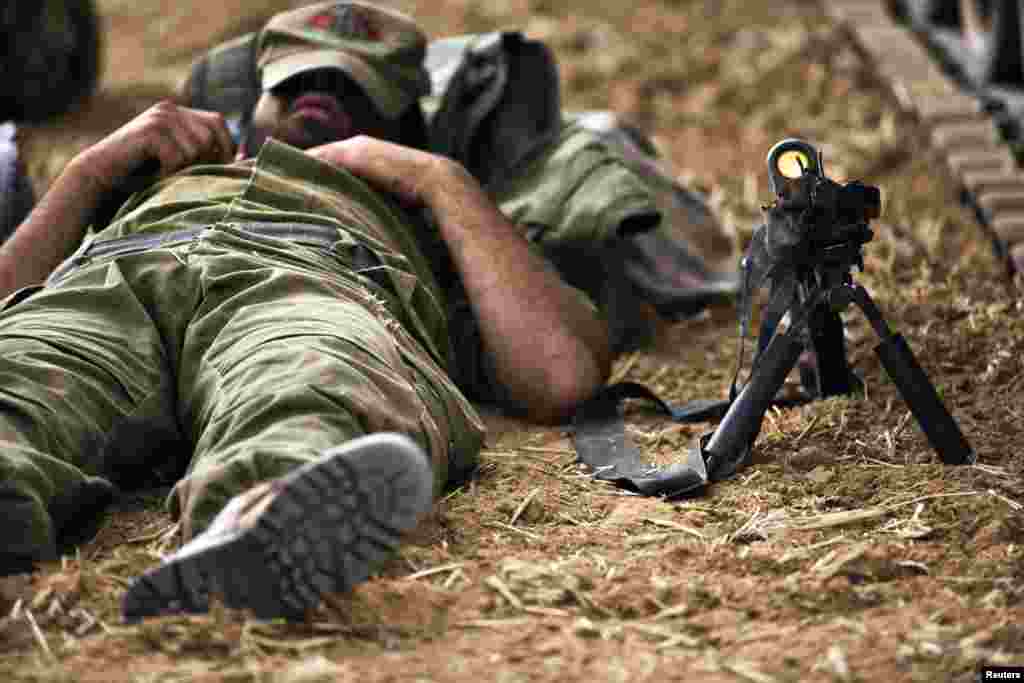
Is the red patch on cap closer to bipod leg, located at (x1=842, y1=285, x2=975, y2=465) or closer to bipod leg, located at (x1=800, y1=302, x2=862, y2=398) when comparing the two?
bipod leg, located at (x1=800, y1=302, x2=862, y2=398)

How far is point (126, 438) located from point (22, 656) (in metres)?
0.60

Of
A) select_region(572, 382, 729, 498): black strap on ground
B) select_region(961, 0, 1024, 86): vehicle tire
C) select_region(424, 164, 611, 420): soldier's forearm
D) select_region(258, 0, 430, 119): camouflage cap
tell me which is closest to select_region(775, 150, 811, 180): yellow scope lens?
select_region(572, 382, 729, 498): black strap on ground

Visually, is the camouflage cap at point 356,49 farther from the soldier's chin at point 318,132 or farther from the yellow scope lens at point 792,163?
the yellow scope lens at point 792,163

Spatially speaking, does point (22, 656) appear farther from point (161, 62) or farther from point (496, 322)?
point (161, 62)

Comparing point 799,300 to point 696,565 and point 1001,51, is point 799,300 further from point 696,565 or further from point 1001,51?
point 1001,51

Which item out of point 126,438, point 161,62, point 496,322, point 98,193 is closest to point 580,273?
point 496,322

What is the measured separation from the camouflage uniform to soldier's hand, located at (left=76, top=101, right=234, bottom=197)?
0.10 m

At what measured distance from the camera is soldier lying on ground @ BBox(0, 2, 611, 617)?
81.6 inches

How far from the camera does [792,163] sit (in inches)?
109

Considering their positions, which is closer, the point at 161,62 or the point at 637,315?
the point at 637,315

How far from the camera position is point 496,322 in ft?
10.7

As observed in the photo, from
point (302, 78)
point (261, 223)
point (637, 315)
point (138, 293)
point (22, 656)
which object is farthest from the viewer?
point (637, 315)

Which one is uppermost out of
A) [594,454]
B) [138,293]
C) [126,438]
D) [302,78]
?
[302,78]

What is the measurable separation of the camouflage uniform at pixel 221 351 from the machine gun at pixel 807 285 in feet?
1.64
